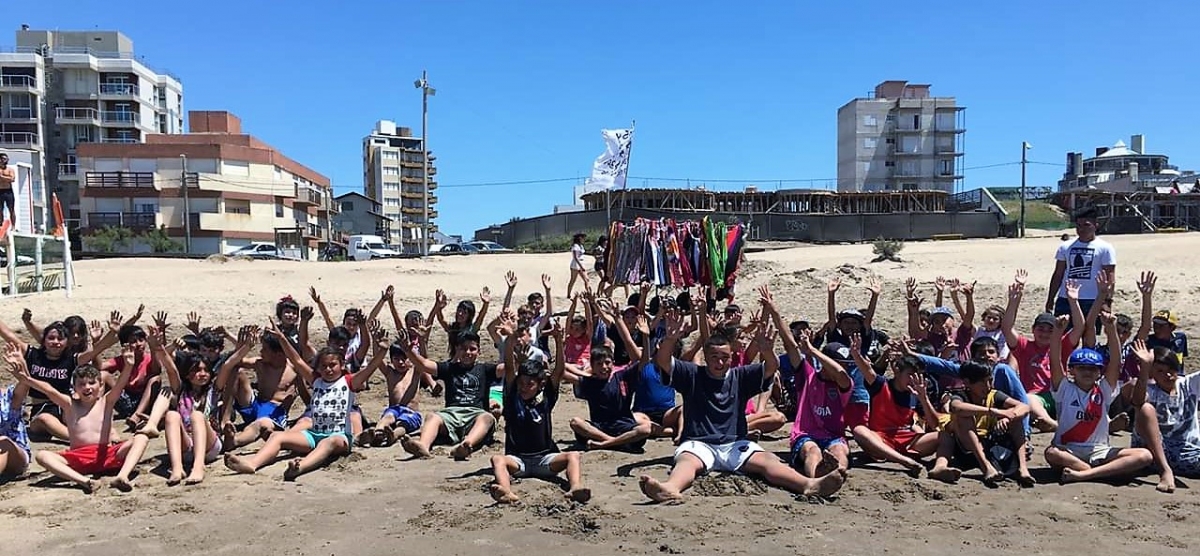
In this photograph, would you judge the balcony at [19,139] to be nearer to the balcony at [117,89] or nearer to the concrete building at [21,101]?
the concrete building at [21,101]

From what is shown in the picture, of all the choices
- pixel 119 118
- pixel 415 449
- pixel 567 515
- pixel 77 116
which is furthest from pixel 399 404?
pixel 77 116

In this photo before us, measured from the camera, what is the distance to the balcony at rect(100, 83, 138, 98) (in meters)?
65.1

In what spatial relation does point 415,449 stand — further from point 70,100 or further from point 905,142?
point 905,142

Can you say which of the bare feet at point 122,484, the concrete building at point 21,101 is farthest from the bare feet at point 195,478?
the concrete building at point 21,101

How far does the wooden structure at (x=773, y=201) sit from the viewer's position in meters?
48.8

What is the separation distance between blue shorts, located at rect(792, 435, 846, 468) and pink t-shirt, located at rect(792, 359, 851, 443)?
1.0 inches

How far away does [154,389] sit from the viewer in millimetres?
8016

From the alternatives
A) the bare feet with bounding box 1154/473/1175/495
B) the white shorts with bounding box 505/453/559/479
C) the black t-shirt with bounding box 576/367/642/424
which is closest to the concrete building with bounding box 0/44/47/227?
the black t-shirt with bounding box 576/367/642/424

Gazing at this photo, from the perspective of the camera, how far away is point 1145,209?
48.2 m

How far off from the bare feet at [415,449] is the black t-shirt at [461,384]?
2.29 ft

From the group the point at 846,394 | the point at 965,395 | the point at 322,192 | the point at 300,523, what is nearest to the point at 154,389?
the point at 300,523

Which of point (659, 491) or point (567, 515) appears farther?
point (659, 491)

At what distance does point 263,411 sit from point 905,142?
270 ft

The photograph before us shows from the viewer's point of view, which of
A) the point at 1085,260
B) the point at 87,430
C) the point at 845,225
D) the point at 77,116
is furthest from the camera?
the point at 77,116
